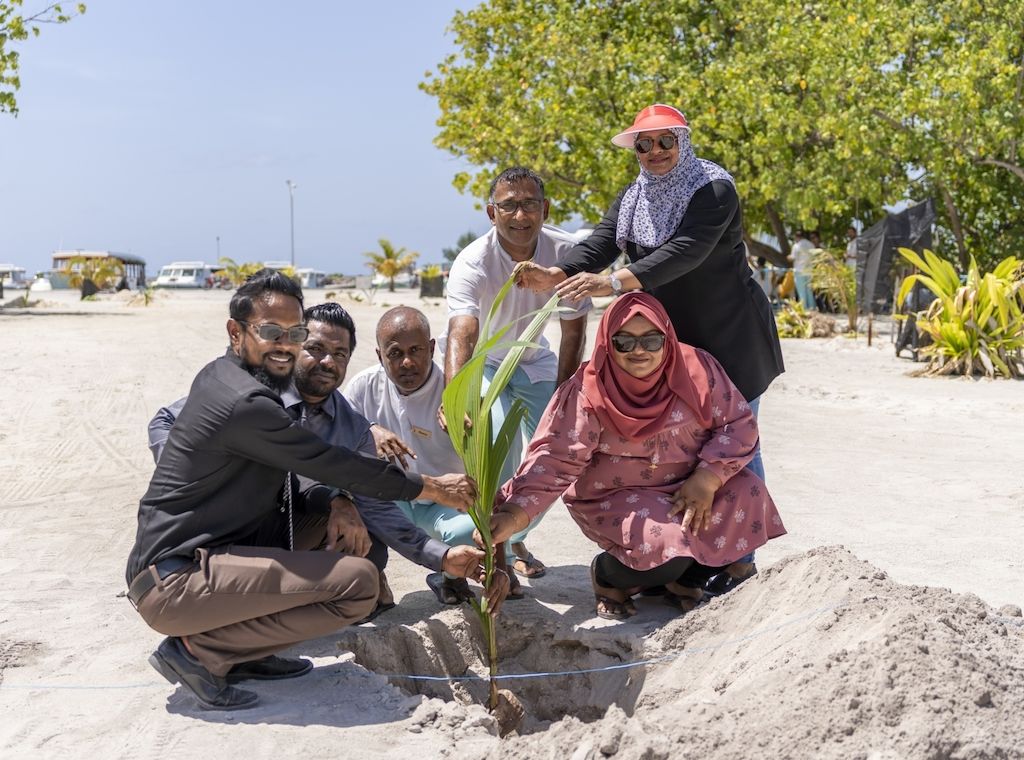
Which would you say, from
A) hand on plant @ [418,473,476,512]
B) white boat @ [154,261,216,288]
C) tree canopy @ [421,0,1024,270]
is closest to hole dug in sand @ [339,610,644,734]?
hand on plant @ [418,473,476,512]

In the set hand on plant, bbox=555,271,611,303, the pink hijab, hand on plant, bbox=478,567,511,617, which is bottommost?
hand on plant, bbox=478,567,511,617

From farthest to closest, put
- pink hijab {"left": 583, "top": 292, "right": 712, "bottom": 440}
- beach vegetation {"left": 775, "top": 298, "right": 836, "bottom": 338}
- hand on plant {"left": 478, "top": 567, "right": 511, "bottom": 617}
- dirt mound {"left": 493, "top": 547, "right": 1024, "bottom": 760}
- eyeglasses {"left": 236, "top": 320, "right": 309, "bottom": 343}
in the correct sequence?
beach vegetation {"left": 775, "top": 298, "right": 836, "bottom": 338}, pink hijab {"left": 583, "top": 292, "right": 712, "bottom": 440}, hand on plant {"left": 478, "top": 567, "right": 511, "bottom": 617}, eyeglasses {"left": 236, "top": 320, "right": 309, "bottom": 343}, dirt mound {"left": 493, "top": 547, "right": 1024, "bottom": 760}

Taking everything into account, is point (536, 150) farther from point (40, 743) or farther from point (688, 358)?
point (40, 743)

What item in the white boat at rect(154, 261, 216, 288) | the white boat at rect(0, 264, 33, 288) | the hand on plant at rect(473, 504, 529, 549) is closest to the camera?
the hand on plant at rect(473, 504, 529, 549)

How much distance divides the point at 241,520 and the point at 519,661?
133 centimetres

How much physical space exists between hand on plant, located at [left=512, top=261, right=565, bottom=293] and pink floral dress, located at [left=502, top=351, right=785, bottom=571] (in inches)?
14.0

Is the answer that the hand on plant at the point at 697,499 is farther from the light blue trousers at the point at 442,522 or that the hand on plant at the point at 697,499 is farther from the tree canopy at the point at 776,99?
the tree canopy at the point at 776,99

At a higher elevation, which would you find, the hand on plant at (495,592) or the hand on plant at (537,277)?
the hand on plant at (537,277)

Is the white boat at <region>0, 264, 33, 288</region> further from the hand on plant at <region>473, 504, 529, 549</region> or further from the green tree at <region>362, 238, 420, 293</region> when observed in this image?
the hand on plant at <region>473, 504, 529, 549</region>

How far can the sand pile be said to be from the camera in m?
2.63

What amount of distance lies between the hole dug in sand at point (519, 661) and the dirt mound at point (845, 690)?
32 centimetres

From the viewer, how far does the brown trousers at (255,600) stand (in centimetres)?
321

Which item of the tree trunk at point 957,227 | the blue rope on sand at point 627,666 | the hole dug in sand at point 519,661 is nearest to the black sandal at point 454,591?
the hole dug in sand at point 519,661

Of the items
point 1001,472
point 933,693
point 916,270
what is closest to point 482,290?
point 933,693
